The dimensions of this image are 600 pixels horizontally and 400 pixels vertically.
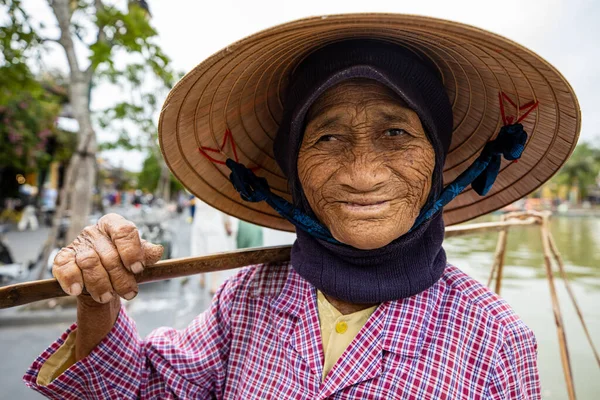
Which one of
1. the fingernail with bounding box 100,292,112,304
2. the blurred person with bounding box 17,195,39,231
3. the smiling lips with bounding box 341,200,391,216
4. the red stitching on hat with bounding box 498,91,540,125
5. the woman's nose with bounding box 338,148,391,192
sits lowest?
the blurred person with bounding box 17,195,39,231

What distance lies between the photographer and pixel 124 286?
39.8 inches

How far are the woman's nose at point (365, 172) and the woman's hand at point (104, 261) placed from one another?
541 millimetres

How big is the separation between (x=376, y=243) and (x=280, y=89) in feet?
2.36

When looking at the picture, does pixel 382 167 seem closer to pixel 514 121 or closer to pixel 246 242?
pixel 514 121

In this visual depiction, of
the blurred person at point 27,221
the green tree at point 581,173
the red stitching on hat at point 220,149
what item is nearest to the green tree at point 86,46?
the red stitching on hat at point 220,149

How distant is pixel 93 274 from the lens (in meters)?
0.98

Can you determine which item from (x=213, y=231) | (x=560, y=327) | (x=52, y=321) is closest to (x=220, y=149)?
(x=560, y=327)

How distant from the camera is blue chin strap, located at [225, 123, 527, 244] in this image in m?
1.13

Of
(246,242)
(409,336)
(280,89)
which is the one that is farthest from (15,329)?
(409,336)

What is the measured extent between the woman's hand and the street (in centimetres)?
305

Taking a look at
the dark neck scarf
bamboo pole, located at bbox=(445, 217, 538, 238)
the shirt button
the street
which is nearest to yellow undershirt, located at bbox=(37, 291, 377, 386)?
the shirt button

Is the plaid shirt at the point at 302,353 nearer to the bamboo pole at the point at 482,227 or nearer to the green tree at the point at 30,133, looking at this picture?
the bamboo pole at the point at 482,227

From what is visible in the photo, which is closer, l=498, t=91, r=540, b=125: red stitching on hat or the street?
l=498, t=91, r=540, b=125: red stitching on hat

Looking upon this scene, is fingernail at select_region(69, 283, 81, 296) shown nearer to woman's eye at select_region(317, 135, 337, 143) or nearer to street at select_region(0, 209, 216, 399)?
woman's eye at select_region(317, 135, 337, 143)
